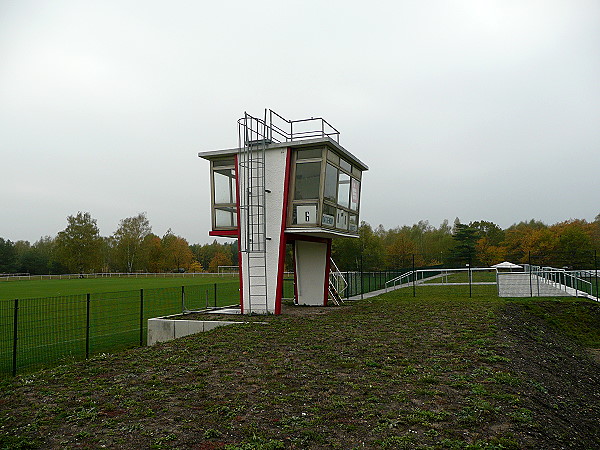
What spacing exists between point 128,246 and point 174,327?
79.2 meters

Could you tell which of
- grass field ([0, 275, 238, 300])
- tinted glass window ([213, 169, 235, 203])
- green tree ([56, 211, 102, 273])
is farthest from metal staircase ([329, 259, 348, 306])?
green tree ([56, 211, 102, 273])

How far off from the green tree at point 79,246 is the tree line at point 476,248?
46.5 metres

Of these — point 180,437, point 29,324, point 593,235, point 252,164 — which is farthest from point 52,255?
point 180,437

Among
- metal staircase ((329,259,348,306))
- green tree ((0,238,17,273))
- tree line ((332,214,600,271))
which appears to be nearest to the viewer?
metal staircase ((329,259,348,306))

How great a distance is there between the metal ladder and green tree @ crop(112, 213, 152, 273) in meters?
76.6

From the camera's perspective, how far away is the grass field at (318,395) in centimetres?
583

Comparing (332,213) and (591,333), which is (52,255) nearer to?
(332,213)

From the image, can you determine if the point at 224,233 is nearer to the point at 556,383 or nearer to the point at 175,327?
the point at 175,327

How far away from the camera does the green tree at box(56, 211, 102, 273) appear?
82188 millimetres

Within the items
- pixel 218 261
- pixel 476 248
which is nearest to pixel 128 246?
pixel 218 261

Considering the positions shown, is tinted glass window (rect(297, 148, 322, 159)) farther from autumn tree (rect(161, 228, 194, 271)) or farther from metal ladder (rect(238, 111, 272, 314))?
autumn tree (rect(161, 228, 194, 271))

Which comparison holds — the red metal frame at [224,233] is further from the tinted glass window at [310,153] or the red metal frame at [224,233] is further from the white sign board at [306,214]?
the tinted glass window at [310,153]

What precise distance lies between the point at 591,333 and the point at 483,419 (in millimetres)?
14953

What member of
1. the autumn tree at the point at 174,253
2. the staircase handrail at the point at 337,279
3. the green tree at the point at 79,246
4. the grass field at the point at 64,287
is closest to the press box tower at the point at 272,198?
the staircase handrail at the point at 337,279
